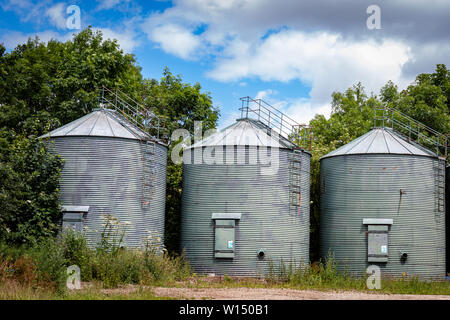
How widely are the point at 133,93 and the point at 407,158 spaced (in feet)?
63.3

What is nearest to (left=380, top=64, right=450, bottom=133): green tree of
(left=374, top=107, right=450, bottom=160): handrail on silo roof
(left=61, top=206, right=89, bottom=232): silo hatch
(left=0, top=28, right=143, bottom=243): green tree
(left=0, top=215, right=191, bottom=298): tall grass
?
(left=374, top=107, right=450, bottom=160): handrail on silo roof

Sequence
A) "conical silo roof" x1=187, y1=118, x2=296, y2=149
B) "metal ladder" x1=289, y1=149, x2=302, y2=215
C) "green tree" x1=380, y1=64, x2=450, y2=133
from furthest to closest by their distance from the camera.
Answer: "green tree" x1=380, y1=64, x2=450, y2=133 < "conical silo roof" x1=187, y1=118, x2=296, y2=149 < "metal ladder" x1=289, y1=149, x2=302, y2=215

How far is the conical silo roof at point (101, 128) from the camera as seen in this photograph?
2661cm

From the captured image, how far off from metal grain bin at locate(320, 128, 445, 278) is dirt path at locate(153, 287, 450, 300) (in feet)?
18.0

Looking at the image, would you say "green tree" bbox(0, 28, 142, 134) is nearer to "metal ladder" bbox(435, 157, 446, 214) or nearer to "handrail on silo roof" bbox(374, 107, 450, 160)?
"handrail on silo roof" bbox(374, 107, 450, 160)

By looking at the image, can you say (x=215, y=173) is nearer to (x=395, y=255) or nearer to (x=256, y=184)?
(x=256, y=184)

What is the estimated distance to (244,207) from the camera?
27000mm

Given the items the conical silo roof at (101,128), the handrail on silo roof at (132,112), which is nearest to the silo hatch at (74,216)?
the conical silo roof at (101,128)

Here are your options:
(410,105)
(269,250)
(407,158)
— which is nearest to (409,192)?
(407,158)

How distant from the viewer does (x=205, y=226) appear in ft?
89.6

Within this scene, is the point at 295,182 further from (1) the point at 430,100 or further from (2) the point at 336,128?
(1) the point at 430,100

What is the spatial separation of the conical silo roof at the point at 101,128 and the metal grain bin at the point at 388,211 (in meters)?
9.84

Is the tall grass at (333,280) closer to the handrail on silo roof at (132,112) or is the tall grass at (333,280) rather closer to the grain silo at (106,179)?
the grain silo at (106,179)

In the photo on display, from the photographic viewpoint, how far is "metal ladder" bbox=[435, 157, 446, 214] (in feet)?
92.9
